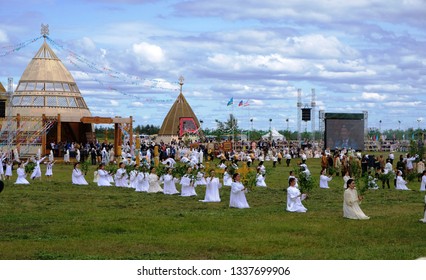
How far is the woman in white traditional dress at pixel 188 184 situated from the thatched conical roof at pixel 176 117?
57.5 m

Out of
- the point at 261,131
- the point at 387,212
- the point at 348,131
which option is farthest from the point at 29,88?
the point at 261,131

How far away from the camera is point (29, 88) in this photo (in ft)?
193

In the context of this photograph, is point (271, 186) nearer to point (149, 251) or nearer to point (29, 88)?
point (149, 251)

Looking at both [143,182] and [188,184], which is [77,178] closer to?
[143,182]

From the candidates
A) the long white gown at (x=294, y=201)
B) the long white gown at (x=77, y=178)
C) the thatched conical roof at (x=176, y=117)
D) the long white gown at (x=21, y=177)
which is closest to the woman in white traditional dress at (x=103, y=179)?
the long white gown at (x=77, y=178)

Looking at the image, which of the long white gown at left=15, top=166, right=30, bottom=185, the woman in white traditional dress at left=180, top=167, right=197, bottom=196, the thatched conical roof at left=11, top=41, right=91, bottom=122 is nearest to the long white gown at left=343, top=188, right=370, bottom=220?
the woman in white traditional dress at left=180, top=167, right=197, bottom=196

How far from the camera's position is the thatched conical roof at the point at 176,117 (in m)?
87.1

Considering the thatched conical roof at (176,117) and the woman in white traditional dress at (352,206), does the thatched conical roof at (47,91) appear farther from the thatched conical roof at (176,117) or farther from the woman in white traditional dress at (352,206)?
the woman in white traditional dress at (352,206)

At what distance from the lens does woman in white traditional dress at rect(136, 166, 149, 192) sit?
30.7m

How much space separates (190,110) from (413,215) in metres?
67.6

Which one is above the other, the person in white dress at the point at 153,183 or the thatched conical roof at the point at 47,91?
the thatched conical roof at the point at 47,91

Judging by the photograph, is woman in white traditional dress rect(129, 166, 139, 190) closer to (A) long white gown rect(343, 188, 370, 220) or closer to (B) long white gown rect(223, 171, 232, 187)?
(B) long white gown rect(223, 171, 232, 187)

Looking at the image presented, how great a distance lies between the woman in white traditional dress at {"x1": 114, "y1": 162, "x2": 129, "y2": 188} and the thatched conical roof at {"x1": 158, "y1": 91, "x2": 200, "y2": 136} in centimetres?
5279

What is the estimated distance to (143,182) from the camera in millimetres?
30797
